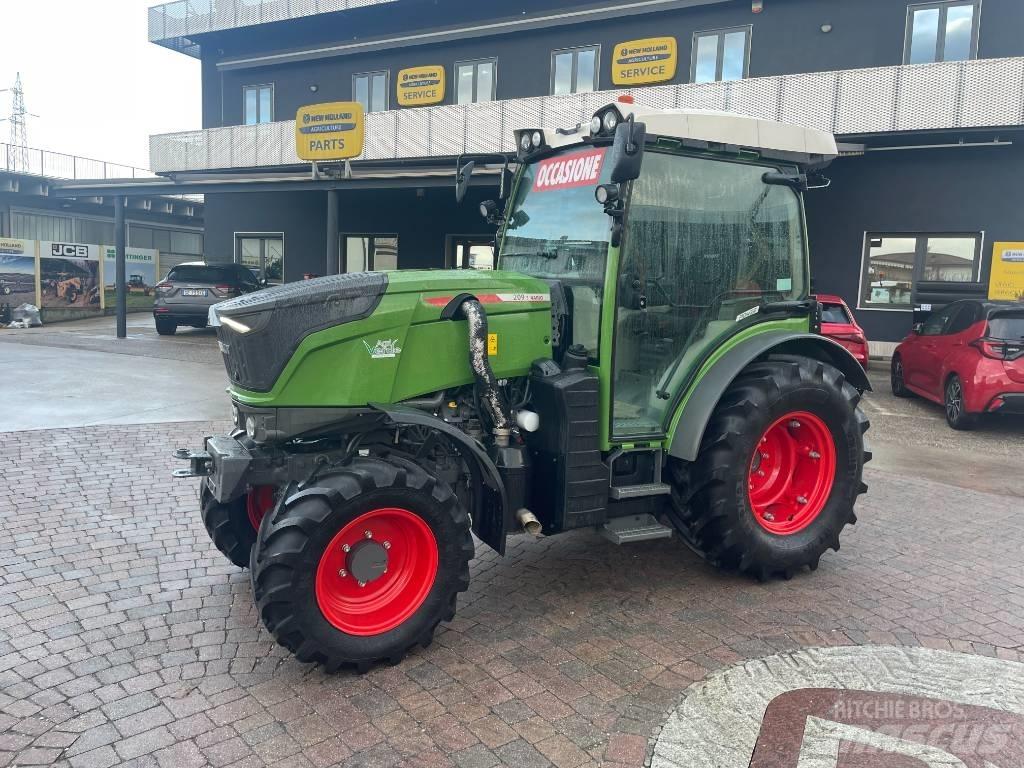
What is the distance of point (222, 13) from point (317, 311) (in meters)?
23.1

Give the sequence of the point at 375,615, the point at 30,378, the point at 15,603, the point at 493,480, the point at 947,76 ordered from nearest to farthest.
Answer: the point at 375,615
the point at 493,480
the point at 15,603
the point at 30,378
the point at 947,76

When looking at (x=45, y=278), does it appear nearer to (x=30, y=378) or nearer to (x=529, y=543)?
(x=30, y=378)

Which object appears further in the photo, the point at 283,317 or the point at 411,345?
the point at 411,345

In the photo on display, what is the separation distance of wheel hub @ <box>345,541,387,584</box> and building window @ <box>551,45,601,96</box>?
17078mm

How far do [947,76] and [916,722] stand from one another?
13912 millimetres

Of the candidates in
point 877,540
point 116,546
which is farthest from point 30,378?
point 877,540

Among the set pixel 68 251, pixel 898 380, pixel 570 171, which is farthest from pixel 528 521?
pixel 68 251

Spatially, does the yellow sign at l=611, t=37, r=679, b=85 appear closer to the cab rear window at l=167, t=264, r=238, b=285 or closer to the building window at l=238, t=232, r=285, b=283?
the cab rear window at l=167, t=264, r=238, b=285

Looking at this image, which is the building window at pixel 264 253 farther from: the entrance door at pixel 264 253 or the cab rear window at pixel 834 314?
the cab rear window at pixel 834 314

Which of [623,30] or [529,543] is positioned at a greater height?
[623,30]

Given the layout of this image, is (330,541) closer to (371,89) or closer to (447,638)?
(447,638)

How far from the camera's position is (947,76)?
45.4ft

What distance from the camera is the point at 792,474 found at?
15.9 feet

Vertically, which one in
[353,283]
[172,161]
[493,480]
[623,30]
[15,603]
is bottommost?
[15,603]
